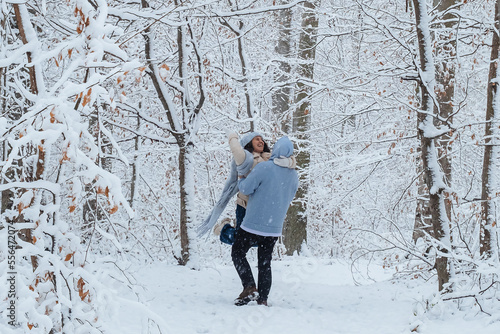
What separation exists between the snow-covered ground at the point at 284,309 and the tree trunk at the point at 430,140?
0.54 metres

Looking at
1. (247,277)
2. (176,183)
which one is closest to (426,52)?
(247,277)

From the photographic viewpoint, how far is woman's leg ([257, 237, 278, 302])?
18.4ft

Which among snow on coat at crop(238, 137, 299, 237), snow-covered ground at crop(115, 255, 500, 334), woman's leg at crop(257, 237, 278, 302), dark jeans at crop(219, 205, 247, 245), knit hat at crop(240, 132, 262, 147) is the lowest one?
snow-covered ground at crop(115, 255, 500, 334)

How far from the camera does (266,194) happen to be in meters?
5.63

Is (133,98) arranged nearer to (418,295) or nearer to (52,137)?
(418,295)

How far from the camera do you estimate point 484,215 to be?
5996 millimetres

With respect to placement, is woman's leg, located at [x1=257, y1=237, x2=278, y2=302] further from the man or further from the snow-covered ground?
the snow-covered ground

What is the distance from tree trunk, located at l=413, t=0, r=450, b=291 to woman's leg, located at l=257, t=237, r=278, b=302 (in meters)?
1.75

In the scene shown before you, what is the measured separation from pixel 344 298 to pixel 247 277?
4.75ft

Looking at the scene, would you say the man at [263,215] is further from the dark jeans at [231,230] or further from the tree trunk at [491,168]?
Answer: the tree trunk at [491,168]

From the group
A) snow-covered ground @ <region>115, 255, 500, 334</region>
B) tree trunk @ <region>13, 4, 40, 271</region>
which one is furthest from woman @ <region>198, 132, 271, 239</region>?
tree trunk @ <region>13, 4, 40, 271</region>

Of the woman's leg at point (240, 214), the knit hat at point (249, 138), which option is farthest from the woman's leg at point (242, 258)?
the knit hat at point (249, 138)

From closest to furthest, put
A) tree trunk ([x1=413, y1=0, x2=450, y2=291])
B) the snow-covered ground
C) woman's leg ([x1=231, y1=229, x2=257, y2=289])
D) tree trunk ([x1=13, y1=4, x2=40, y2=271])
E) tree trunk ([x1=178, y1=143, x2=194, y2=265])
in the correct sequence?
tree trunk ([x1=13, y1=4, x2=40, y2=271])
the snow-covered ground
tree trunk ([x1=413, y1=0, x2=450, y2=291])
woman's leg ([x1=231, y1=229, x2=257, y2=289])
tree trunk ([x1=178, y1=143, x2=194, y2=265])

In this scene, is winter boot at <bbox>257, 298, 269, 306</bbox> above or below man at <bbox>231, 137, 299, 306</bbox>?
below
